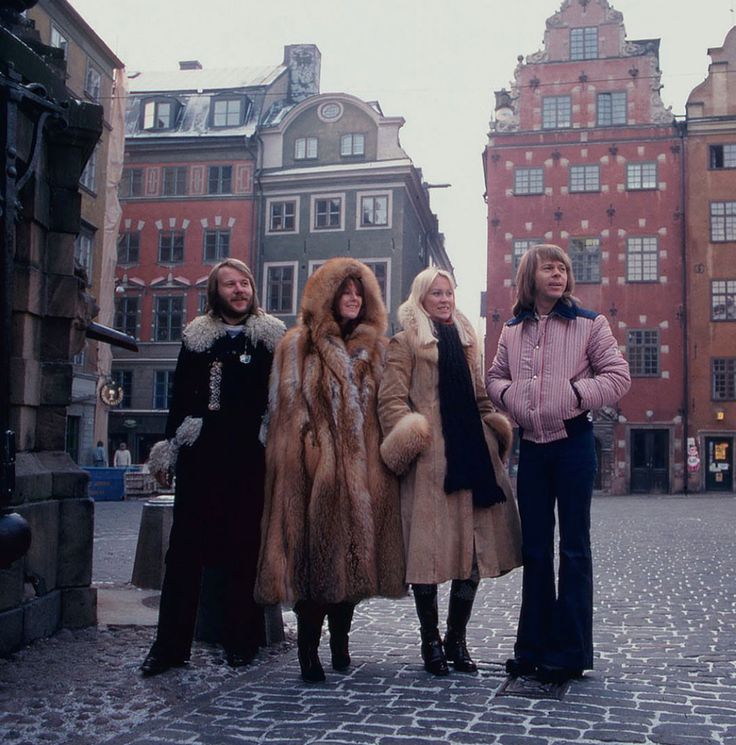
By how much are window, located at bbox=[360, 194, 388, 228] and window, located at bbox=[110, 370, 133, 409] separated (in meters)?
10.6

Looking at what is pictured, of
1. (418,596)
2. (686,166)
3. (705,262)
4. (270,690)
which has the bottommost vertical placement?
(270,690)

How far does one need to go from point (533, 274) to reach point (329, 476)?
150 cm

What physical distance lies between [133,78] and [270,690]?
4249 centimetres

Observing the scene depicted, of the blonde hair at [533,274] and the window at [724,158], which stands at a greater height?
the window at [724,158]

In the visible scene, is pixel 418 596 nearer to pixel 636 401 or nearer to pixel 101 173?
pixel 101 173

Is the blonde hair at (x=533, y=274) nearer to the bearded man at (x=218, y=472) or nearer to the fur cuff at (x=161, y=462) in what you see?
the bearded man at (x=218, y=472)

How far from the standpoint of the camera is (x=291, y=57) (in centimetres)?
4081

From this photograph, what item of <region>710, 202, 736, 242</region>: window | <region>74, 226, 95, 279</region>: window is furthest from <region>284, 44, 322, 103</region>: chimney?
<region>710, 202, 736, 242</region>: window

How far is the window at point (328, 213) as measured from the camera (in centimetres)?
3569

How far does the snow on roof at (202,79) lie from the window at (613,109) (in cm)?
1366

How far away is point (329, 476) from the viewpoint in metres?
4.74

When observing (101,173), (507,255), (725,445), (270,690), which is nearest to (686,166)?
(507,255)

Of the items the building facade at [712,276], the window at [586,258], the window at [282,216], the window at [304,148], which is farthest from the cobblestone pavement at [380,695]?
the window at [304,148]

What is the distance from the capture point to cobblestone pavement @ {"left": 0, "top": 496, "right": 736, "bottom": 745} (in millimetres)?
3691
